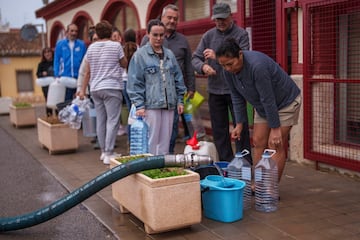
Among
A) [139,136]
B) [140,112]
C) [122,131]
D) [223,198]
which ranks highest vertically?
[140,112]

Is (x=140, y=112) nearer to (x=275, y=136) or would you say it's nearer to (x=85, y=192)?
(x=85, y=192)

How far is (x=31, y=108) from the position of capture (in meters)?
11.4

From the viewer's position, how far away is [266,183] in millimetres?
4496

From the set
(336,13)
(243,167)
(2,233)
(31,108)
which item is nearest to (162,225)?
(243,167)

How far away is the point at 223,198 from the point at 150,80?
1.67 meters

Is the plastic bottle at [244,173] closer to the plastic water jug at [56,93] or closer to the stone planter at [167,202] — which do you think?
the stone planter at [167,202]

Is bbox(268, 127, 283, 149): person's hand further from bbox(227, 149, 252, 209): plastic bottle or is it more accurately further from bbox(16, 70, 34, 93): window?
bbox(16, 70, 34, 93): window

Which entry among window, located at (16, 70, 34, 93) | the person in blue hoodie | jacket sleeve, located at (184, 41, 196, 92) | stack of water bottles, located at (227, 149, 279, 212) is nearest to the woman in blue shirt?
stack of water bottles, located at (227, 149, 279, 212)

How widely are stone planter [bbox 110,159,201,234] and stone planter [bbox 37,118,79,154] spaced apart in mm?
4017

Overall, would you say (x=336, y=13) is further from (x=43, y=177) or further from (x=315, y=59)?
(x=43, y=177)

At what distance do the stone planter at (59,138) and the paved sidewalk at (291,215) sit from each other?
1433mm

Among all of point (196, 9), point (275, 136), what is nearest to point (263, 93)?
point (275, 136)

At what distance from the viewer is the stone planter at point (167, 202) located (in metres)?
3.83

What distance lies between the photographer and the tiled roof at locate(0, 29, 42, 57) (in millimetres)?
26812
